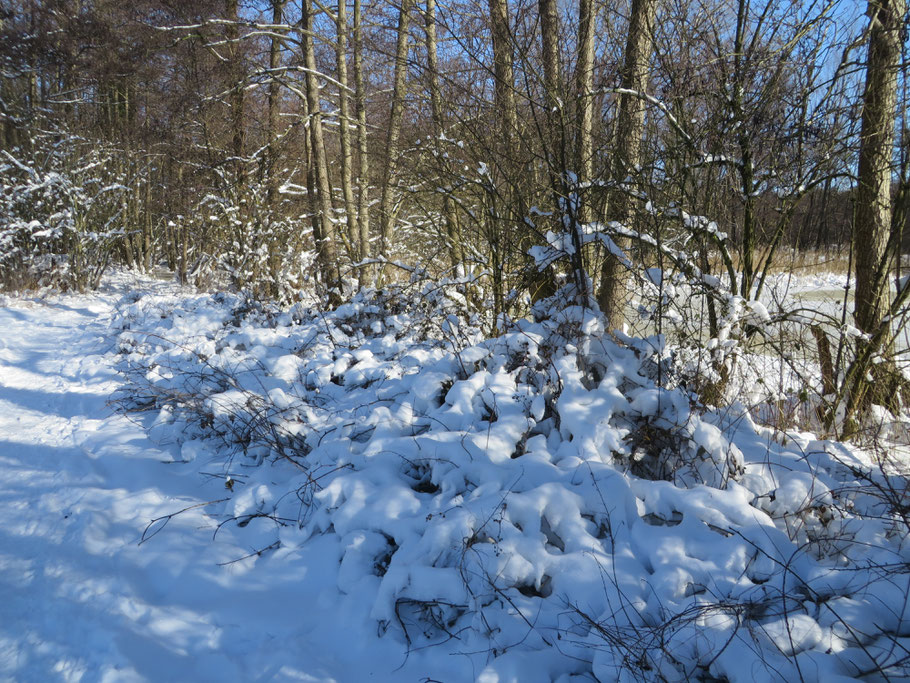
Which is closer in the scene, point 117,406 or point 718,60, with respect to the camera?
point 718,60

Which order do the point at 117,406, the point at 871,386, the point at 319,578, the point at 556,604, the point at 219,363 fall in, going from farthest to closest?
the point at 219,363, the point at 117,406, the point at 871,386, the point at 319,578, the point at 556,604

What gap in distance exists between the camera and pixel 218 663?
2.07 meters

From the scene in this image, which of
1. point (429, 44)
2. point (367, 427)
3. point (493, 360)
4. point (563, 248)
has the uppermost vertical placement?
point (429, 44)

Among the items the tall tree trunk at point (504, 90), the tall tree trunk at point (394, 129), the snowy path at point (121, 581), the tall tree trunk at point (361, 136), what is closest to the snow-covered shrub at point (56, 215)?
the tall tree trunk at point (361, 136)

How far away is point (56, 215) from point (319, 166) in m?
6.28

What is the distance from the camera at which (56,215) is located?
37.1 feet

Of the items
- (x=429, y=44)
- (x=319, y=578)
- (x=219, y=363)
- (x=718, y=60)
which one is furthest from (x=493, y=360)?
(x=429, y=44)

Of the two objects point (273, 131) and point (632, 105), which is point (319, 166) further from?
point (632, 105)

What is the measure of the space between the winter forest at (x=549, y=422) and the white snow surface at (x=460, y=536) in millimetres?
15

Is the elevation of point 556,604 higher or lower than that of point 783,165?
lower

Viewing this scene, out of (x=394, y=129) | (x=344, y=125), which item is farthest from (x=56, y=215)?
(x=394, y=129)

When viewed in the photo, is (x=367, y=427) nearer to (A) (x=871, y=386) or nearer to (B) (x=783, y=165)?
(B) (x=783, y=165)

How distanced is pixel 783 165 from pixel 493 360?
261 cm

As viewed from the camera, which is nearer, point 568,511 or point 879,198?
point 568,511
